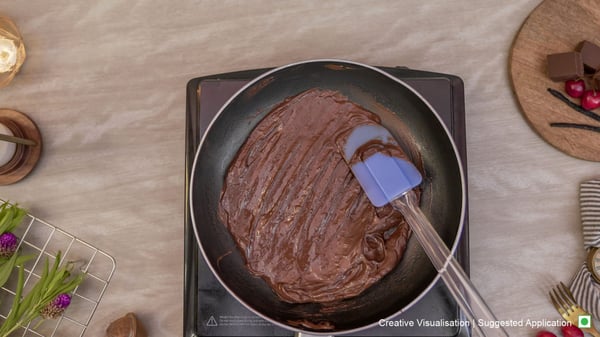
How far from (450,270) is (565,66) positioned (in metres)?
0.52

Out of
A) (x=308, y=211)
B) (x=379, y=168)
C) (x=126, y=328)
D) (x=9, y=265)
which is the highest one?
(x=379, y=168)

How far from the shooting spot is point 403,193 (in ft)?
2.78

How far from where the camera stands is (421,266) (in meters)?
0.90

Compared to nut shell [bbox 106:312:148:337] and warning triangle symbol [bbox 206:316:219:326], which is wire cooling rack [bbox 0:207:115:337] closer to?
nut shell [bbox 106:312:148:337]

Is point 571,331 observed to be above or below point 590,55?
below

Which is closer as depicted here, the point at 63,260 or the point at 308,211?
the point at 308,211

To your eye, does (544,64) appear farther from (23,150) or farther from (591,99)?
(23,150)

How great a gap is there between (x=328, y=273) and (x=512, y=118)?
551mm

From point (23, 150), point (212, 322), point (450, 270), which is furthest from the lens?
point (23, 150)

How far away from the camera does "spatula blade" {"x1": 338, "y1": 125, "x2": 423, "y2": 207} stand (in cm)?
85

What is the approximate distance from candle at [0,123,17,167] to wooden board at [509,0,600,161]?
1110mm

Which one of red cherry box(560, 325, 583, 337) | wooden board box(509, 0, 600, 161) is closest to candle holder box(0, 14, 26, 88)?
wooden board box(509, 0, 600, 161)

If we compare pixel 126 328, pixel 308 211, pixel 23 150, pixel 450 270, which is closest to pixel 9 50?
pixel 23 150

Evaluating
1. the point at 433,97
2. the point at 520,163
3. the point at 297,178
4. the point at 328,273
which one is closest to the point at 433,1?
the point at 433,97
